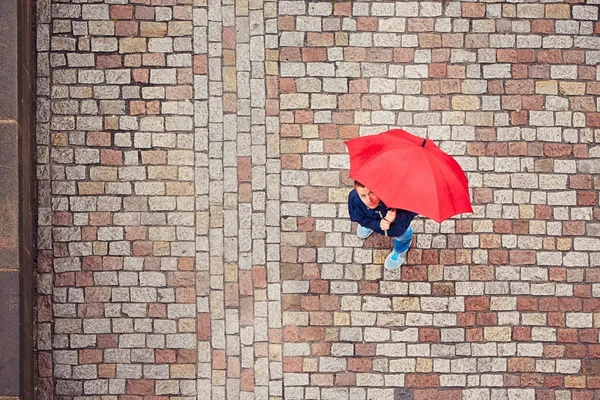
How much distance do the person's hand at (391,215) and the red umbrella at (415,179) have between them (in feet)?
1.68

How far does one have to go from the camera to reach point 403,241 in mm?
7258

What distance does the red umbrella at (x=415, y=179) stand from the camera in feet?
19.5

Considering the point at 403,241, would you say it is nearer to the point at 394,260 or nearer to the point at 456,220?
the point at 394,260

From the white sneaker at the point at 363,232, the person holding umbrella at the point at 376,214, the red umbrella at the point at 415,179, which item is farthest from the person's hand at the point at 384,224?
the white sneaker at the point at 363,232

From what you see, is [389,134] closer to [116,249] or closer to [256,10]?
[256,10]

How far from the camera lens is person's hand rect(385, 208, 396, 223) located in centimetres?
646

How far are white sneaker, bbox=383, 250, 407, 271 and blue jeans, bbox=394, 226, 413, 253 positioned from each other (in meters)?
0.10

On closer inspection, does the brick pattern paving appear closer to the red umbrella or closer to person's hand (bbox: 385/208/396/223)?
person's hand (bbox: 385/208/396/223)

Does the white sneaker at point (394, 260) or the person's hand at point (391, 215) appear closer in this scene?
the person's hand at point (391, 215)

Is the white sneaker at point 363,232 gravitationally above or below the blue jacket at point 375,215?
below

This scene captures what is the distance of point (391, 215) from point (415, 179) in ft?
2.13

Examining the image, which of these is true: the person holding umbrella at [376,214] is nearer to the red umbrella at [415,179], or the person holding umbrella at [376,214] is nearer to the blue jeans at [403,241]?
the blue jeans at [403,241]

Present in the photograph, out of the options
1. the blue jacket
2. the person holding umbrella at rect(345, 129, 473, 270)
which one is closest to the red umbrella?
the person holding umbrella at rect(345, 129, 473, 270)

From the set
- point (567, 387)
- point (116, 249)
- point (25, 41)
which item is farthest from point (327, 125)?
point (567, 387)
